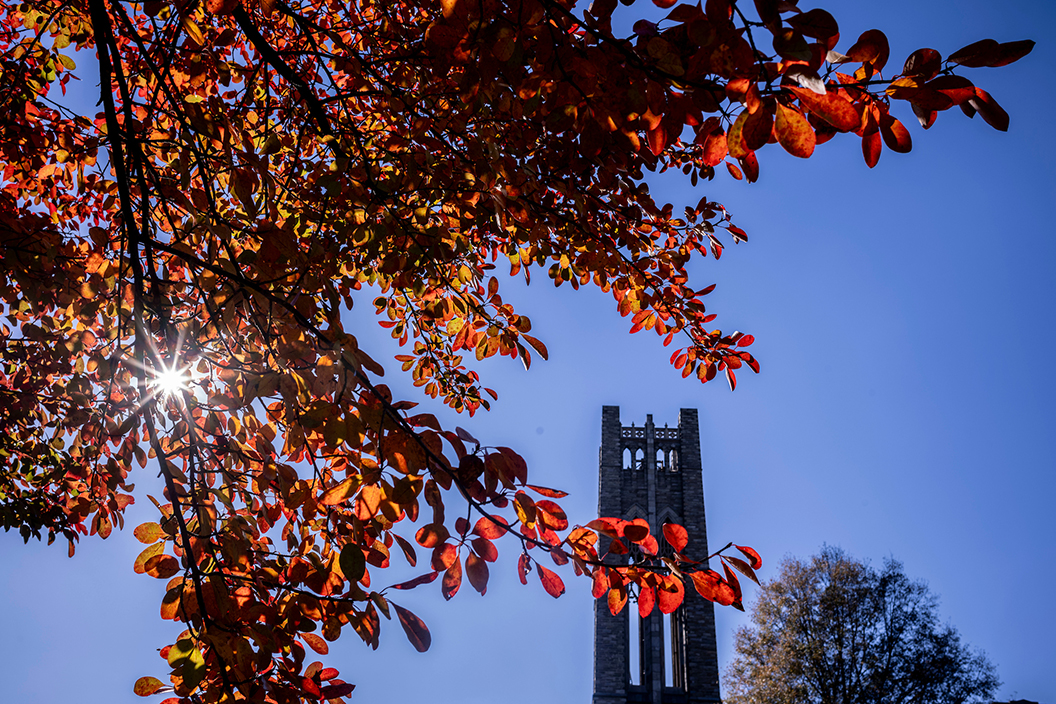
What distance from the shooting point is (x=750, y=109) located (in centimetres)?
94

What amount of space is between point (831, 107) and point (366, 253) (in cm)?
165

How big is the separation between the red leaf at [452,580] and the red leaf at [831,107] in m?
1.04

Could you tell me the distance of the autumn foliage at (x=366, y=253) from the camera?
1181mm

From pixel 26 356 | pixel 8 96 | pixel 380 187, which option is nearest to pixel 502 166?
pixel 380 187

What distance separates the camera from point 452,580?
4.10 feet

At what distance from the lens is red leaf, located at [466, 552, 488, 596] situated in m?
1.25

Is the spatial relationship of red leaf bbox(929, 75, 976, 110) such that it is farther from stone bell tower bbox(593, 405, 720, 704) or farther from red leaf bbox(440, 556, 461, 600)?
stone bell tower bbox(593, 405, 720, 704)

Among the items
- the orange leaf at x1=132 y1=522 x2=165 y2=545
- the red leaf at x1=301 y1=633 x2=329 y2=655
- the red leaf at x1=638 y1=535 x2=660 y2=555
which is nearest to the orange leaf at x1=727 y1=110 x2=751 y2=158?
the red leaf at x1=638 y1=535 x2=660 y2=555

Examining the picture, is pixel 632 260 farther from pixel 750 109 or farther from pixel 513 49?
pixel 750 109

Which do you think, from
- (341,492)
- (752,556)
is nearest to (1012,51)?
(752,556)

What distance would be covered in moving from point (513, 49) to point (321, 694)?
1640 millimetres

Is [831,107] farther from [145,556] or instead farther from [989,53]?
[145,556]

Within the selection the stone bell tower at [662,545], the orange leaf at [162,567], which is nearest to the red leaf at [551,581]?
the orange leaf at [162,567]

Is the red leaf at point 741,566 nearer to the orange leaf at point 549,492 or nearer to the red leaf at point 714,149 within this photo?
the orange leaf at point 549,492
